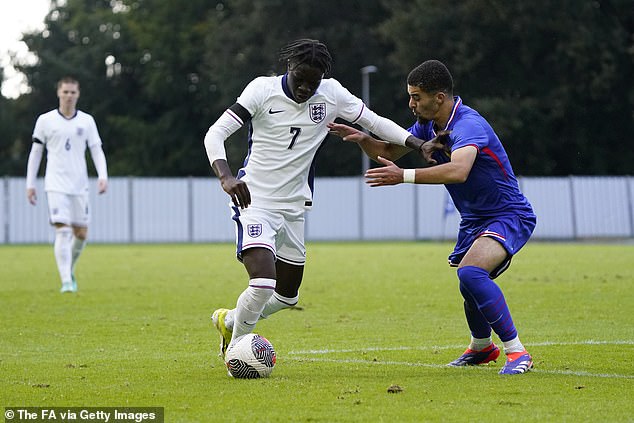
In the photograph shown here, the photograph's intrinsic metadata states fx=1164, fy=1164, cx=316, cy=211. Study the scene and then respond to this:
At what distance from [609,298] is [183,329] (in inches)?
233

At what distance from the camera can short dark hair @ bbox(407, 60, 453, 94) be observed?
8352 mm

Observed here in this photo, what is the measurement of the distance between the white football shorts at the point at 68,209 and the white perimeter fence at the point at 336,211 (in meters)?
25.7

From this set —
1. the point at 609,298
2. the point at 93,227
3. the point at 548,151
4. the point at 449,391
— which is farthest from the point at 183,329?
the point at 548,151

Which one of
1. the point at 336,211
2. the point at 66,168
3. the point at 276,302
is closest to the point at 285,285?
the point at 276,302

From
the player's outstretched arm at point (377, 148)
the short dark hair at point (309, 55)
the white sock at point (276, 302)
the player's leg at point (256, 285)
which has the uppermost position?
the short dark hair at point (309, 55)

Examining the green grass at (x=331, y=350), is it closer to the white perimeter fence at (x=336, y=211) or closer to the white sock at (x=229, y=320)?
the white sock at (x=229, y=320)

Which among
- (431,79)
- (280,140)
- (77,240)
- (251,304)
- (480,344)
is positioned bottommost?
(480,344)

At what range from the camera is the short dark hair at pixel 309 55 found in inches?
329

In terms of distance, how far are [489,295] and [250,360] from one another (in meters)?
1.72

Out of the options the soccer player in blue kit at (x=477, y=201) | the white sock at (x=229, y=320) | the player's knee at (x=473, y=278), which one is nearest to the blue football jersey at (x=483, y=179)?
the soccer player in blue kit at (x=477, y=201)

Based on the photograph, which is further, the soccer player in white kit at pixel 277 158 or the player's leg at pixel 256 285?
the soccer player in white kit at pixel 277 158

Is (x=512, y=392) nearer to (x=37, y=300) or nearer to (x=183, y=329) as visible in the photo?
(x=183, y=329)

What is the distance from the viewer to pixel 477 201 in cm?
845

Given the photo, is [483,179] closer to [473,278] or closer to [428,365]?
[473,278]
